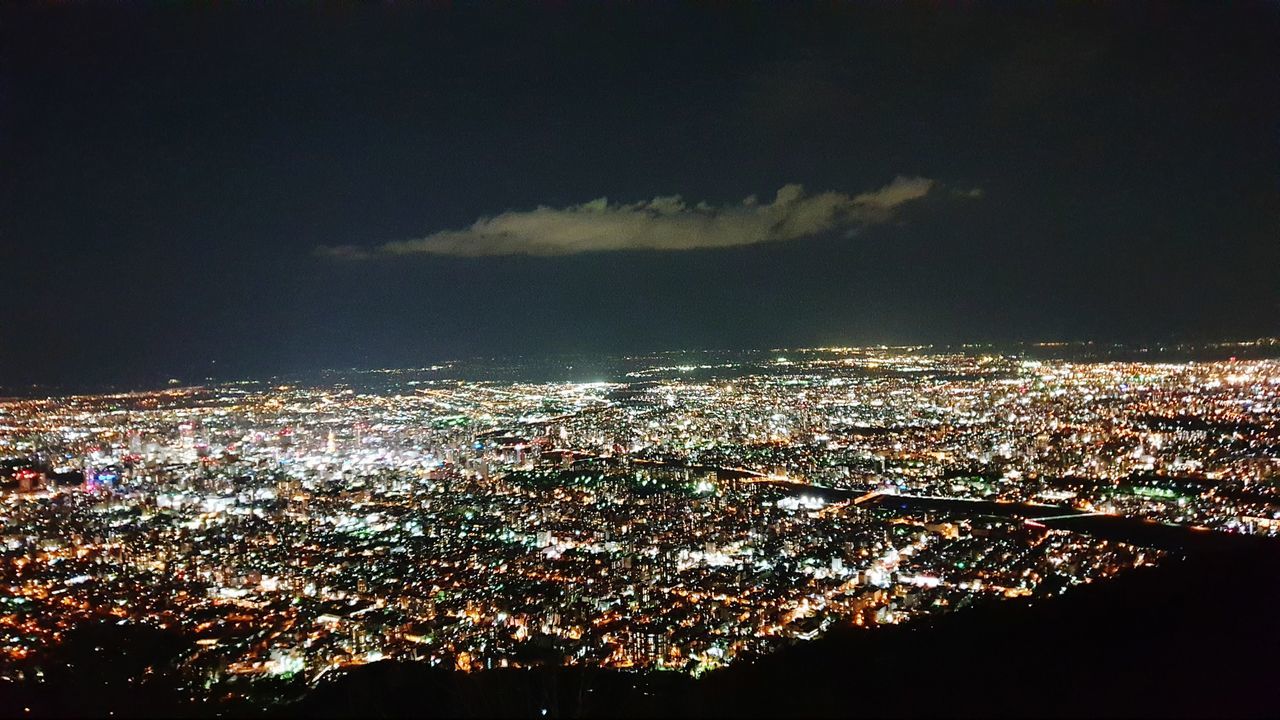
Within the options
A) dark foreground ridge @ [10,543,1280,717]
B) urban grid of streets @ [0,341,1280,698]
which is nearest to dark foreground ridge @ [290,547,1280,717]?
dark foreground ridge @ [10,543,1280,717]

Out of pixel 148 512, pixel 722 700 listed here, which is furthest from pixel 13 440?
pixel 722 700

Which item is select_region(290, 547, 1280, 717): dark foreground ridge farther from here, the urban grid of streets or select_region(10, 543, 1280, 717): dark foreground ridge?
the urban grid of streets

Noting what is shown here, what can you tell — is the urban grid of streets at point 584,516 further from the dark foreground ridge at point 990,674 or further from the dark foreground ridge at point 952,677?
the dark foreground ridge at point 990,674

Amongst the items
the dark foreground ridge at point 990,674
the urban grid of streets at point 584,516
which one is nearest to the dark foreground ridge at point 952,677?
the dark foreground ridge at point 990,674

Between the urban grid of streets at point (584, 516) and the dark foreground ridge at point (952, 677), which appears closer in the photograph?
the dark foreground ridge at point (952, 677)

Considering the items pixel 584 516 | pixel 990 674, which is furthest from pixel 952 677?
pixel 584 516

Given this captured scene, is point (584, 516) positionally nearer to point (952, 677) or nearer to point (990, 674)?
point (952, 677)

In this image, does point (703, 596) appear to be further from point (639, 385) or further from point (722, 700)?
point (639, 385)
